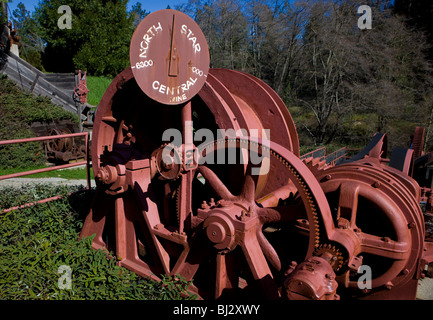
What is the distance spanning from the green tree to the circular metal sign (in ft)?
72.1

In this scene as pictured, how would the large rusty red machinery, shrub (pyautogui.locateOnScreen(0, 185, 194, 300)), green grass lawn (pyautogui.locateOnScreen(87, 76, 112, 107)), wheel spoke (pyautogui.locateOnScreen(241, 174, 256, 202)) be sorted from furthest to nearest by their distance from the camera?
green grass lawn (pyautogui.locateOnScreen(87, 76, 112, 107))
shrub (pyautogui.locateOnScreen(0, 185, 194, 300))
wheel spoke (pyautogui.locateOnScreen(241, 174, 256, 202))
the large rusty red machinery

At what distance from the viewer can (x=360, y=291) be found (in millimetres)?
2646

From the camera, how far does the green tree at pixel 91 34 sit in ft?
70.6

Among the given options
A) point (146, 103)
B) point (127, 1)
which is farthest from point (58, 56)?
point (146, 103)

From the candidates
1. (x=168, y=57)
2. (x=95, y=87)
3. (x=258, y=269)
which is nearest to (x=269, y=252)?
(x=258, y=269)

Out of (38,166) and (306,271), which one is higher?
(306,271)

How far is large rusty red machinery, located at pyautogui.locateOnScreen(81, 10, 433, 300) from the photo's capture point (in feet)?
7.97

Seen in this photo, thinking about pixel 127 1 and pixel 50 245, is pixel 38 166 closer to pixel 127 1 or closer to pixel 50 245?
pixel 50 245

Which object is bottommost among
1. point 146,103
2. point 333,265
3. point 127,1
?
point 333,265

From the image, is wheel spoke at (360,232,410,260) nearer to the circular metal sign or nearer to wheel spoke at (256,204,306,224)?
wheel spoke at (256,204,306,224)

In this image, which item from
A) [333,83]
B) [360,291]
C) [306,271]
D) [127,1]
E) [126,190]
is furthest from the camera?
[127,1]

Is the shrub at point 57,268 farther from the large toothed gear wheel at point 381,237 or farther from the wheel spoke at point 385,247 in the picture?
the wheel spoke at point 385,247

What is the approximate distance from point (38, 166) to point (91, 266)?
10495mm

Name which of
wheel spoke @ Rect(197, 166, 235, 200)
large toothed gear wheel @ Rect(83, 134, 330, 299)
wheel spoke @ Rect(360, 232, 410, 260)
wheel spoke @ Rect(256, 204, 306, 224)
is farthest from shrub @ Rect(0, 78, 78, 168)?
wheel spoke @ Rect(360, 232, 410, 260)
